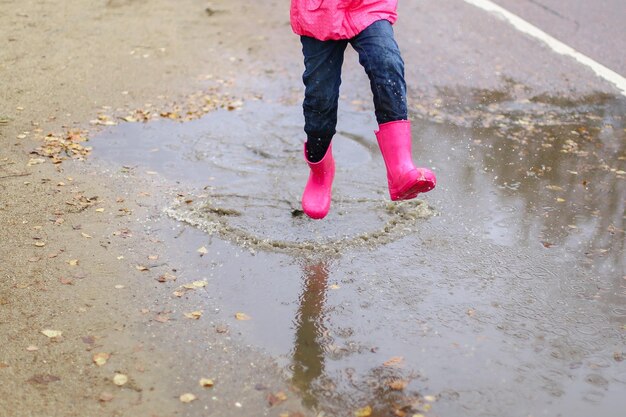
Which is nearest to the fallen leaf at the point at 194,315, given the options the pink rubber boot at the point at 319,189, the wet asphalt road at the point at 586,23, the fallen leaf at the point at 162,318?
the fallen leaf at the point at 162,318

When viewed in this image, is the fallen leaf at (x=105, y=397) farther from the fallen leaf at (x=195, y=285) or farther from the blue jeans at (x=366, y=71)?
the blue jeans at (x=366, y=71)

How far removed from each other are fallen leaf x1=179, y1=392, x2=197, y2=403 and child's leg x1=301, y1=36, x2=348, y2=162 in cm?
184

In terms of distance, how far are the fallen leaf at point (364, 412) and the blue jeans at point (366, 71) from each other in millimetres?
1654

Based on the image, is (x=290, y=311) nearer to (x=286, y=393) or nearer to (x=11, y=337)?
(x=286, y=393)

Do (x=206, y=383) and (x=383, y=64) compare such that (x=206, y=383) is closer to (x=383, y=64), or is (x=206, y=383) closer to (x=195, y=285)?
(x=195, y=285)

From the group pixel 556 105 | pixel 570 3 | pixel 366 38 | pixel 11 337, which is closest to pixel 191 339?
pixel 11 337

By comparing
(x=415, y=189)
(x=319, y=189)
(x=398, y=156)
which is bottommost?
(x=319, y=189)

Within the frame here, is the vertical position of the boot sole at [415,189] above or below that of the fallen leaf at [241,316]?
above

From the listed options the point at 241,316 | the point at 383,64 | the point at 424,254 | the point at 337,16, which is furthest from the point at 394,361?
the point at 337,16

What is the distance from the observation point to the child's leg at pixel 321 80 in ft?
14.5

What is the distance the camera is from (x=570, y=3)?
31.1 feet

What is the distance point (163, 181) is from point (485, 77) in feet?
11.6

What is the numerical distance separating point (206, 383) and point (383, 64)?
1.82 meters

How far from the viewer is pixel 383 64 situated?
423 cm
